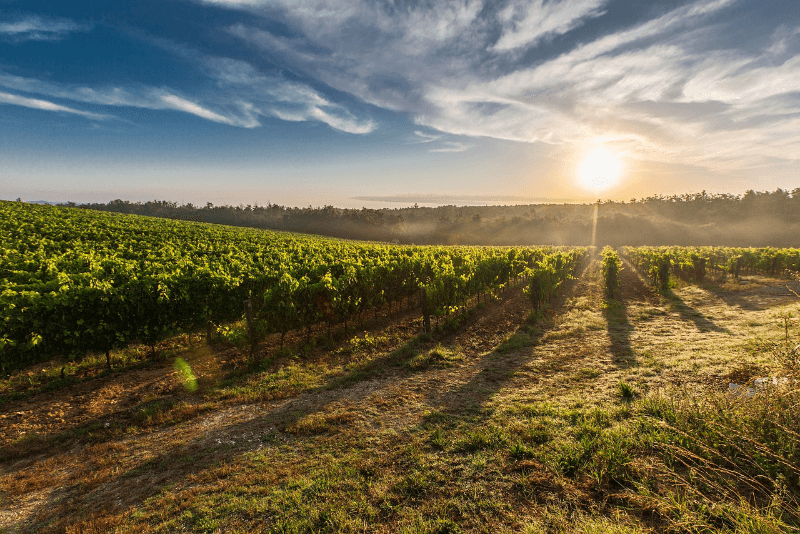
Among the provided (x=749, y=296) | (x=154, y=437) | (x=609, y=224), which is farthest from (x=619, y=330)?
(x=609, y=224)

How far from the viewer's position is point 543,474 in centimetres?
469

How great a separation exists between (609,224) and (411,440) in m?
91.2

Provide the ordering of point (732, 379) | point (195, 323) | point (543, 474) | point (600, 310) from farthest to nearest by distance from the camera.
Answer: point (600, 310), point (195, 323), point (732, 379), point (543, 474)

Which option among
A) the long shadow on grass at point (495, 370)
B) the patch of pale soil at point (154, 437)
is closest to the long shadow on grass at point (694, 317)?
the long shadow on grass at point (495, 370)

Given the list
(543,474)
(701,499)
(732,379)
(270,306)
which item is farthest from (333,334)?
(732,379)

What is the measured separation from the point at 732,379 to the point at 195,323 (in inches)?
571

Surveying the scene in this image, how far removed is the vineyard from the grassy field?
0.13 ft

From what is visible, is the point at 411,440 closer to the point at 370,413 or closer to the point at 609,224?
the point at 370,413

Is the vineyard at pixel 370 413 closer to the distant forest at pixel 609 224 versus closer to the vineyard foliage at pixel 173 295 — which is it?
the vineyard foliage at pixel 173 295

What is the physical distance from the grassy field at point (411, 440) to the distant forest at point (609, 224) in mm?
62898

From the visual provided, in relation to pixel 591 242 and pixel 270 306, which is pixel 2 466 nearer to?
pixel 270 306

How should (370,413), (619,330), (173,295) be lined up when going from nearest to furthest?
(370,413) < (173,295) < (619,330)

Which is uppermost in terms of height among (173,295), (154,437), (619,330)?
(173,295)

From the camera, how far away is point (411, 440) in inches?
225
